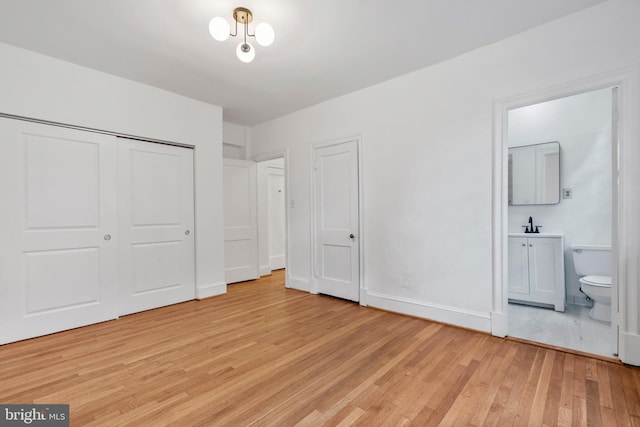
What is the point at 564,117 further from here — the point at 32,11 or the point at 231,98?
the point at 32,11

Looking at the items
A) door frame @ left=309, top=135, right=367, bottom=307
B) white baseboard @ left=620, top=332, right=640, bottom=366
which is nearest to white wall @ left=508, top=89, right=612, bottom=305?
white baseboard @ left=620, top=332, right=640, bottom=366

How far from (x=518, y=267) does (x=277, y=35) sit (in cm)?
380

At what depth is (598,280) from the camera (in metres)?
3.13

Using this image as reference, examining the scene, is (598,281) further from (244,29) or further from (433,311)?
(244,29)

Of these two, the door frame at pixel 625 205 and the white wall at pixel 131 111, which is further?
the white wall at pixel 131 111

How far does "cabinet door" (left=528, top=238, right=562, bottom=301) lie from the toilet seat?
0.29 m

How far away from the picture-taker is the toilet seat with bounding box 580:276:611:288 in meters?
2.97

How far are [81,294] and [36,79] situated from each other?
7.19ft

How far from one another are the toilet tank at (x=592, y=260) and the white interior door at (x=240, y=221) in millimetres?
4542

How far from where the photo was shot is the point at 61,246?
3.03 meters

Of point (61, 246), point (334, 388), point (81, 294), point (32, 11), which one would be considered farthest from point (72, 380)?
point (32, 11)

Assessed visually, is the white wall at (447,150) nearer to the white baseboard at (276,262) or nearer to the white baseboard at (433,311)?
the white baseboard at (433,311)

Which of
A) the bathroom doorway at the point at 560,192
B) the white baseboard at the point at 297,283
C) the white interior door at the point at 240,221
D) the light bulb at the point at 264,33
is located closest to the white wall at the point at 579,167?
the bathroom doorway at the point at 560,192

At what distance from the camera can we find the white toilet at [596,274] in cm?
302
